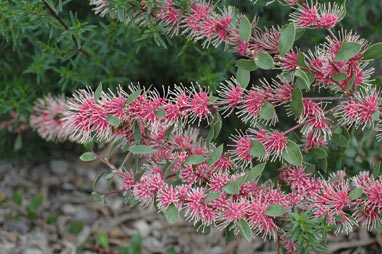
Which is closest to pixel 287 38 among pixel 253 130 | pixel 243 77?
pixel 243 77

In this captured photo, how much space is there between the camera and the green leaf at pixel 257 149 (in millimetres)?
1403

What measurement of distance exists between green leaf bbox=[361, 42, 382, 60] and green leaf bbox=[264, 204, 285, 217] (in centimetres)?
50

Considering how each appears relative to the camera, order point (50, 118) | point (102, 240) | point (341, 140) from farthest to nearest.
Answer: point (102, 240), point (50, 118), point (341, 140)

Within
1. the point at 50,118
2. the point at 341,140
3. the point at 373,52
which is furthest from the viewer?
the point at 50,118

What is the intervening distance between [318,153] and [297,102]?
0.96 ft

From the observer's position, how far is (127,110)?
1430 mm

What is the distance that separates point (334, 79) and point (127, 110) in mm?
603

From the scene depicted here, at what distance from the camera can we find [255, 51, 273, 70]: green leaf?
1358 mm

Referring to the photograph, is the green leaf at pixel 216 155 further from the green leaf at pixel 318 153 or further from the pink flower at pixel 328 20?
the pink flower at pixel 328 20

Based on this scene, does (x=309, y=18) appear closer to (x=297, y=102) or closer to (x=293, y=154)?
(x=297, y=102)

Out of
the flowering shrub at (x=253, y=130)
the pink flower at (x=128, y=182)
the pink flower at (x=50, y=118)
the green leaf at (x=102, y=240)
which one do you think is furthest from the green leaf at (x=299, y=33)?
the green leaf at (x=102, y=240)

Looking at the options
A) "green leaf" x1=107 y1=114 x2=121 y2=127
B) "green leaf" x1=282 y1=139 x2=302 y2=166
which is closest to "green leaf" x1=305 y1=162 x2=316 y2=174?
"green leaf" x1=282 y1=139 x2=302 y2=166

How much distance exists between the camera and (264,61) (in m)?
1.37

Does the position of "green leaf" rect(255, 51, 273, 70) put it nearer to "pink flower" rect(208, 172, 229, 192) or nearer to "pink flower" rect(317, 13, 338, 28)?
"pink flower" rect(317, 13, 338, 28)
